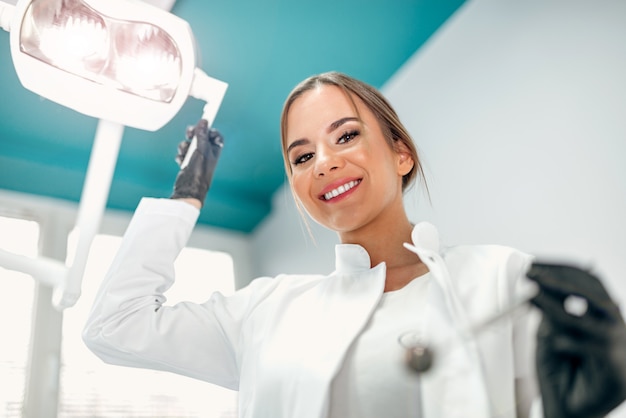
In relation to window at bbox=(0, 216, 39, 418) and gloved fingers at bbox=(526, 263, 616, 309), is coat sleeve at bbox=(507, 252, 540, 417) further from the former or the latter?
window at bbox=(0, 216, 39, 418)

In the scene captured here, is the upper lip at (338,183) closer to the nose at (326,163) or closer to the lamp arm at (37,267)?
the nose at (326,163)

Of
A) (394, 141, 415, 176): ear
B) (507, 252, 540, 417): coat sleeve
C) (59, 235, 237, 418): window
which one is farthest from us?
(59, 235, 237, 418): window

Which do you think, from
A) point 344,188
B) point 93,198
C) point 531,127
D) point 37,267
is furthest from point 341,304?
point 531,127

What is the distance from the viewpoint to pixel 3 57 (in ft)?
5.49

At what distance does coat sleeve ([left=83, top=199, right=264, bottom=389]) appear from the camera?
1020 millimetres

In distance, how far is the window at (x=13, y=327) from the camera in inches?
72.2

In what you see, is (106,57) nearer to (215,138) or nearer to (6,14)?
(6,14)

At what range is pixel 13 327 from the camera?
1910 millimetres

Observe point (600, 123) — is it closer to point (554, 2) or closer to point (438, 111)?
point (554, 2)

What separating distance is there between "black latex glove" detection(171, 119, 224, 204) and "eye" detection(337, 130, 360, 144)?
332 millimetres

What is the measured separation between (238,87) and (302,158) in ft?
3.06

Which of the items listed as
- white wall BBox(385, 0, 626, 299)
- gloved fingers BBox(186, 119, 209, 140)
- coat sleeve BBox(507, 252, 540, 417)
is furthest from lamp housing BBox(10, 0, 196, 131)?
white wall BBox(385, 0, 626, 299)

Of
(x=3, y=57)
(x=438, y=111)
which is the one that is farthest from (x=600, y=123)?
(x=3, y=57)

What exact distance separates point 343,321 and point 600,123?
0.79 m
